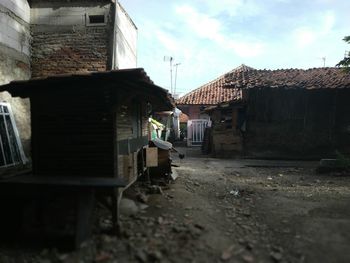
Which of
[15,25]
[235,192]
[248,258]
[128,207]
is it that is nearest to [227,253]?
[248,258]

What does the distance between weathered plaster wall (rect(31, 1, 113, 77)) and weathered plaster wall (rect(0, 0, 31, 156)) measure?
1.10 feet

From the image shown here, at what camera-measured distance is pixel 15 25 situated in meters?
10.2

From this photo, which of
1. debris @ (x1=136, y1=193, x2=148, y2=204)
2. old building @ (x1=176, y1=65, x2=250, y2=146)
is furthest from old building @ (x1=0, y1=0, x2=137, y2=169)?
old building @ (x1=176, y1=65, x2=250, y2=146)

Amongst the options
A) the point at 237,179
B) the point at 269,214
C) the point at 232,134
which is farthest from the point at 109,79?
the point at 232,134

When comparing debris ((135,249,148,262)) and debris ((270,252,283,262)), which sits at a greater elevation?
debris ((135,249,148,262))

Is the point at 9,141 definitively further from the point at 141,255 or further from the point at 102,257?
the point at 141,255

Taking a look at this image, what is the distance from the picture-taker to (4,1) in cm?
951

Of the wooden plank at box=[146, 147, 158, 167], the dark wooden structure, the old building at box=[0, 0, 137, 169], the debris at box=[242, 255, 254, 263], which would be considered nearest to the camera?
the debris at box=[242, 255, 254, 263]

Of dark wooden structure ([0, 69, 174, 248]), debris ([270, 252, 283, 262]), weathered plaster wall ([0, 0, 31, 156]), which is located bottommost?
debris ([270, 252, 283, 262])

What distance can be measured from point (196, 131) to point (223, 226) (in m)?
19.7

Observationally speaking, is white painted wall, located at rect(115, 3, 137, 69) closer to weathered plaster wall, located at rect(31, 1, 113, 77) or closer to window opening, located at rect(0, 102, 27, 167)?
weathered plaster wall, located at rect(31, 1, 113, 77)

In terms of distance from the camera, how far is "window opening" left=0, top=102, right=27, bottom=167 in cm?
885

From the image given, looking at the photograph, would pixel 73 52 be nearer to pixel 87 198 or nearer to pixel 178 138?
pixel 87 198

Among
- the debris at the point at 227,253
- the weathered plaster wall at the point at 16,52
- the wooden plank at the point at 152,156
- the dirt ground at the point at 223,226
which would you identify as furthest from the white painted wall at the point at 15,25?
the debris at the point at 227,253
